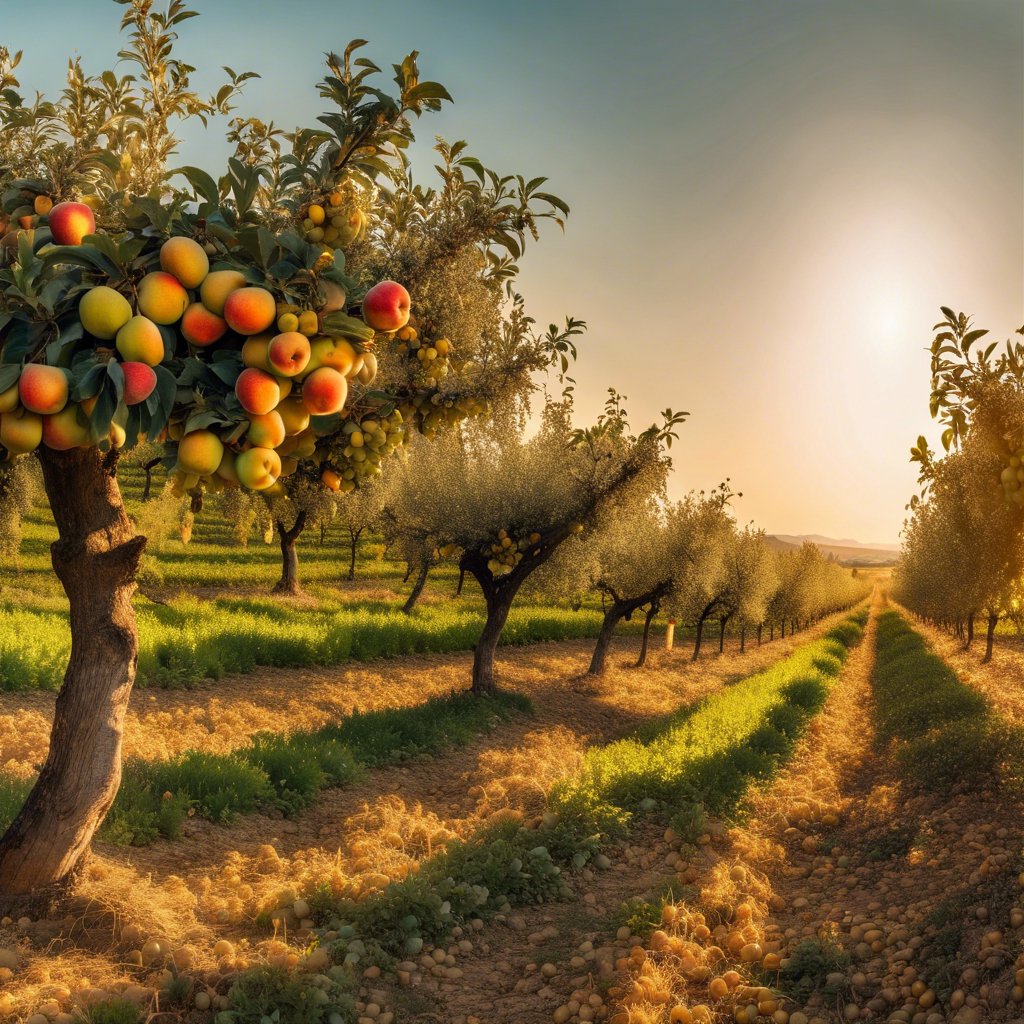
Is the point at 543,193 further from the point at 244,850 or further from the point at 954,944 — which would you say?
the point at 244,850

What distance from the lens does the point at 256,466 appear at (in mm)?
3195

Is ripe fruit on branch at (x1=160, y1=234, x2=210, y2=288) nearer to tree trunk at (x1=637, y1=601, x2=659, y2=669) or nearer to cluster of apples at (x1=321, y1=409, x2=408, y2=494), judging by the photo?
cluster of apples at (x1=321, y1=409, x2=408, y2=494)

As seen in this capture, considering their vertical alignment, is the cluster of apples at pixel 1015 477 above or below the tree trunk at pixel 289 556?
above

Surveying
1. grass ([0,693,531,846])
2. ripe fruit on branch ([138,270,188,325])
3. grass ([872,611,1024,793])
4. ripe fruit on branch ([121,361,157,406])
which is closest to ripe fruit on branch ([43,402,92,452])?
ripe fruit on branch ([121,361,157,406])

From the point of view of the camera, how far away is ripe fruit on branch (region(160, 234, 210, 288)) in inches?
128

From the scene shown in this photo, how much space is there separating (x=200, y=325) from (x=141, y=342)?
0.93ft

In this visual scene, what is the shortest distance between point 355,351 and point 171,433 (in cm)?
89

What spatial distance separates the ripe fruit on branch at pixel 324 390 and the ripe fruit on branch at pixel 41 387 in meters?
0.92

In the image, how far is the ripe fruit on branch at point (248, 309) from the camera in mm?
3141

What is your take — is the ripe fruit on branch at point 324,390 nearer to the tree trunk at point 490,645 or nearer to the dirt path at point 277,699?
the dirt path at point 277,699

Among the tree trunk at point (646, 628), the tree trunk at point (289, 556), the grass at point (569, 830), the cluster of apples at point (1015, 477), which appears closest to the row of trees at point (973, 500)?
the cluster of apples at point (1015, 477)

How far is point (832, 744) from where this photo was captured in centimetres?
1473

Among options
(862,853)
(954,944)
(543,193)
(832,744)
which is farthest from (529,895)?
(832,744)

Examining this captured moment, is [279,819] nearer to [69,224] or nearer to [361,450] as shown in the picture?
[361,450]
